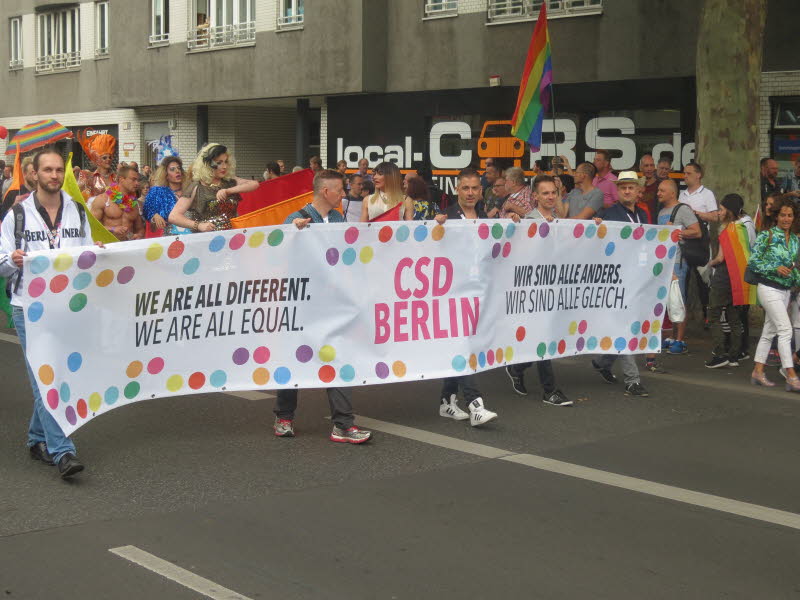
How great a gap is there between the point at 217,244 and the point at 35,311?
134cm

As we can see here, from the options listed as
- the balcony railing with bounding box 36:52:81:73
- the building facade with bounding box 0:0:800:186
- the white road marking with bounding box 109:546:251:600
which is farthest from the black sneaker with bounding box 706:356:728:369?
the balcony railing with bounding box 36:52:81:73

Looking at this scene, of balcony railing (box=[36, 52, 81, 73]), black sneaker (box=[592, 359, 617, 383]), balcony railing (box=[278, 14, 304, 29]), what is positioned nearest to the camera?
black sneaker (box=[592, 359, 617, 383])

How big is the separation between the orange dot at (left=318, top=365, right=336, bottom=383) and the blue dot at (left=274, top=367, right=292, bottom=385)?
216 millimetres

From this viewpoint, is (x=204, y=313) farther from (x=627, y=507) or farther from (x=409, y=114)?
(x=409, y=114)

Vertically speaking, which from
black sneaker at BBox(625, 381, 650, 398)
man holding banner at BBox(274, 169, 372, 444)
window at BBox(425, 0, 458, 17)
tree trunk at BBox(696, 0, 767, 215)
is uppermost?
window at BBox(425, 0, 458, 17)

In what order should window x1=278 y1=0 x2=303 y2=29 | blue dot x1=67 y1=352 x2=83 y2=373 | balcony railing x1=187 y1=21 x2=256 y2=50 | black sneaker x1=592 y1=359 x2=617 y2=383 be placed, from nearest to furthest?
blue dot x1=67 y1=352 x2=83 y2=373, black sneaker x1=592 y1=359 x2=617 y2=383, window x1=278 y1=0 x2=303 y2=29, balcony railing x1=187 y1=21 x2=256 y2=50

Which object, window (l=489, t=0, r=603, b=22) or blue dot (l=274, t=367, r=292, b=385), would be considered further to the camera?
window (l=489, t=0, r=603, b=22)

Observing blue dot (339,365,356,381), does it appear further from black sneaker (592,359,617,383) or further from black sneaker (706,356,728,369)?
black sneaker (706,356,728,369)

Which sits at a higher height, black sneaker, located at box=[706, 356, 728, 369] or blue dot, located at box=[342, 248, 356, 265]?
blue dot, located at box=[342, 248, 356, 265]

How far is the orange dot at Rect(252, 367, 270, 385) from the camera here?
7738 millimetres

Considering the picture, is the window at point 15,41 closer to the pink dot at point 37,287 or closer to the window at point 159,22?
the window at point 159,22

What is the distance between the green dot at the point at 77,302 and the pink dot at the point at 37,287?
7.9 inches

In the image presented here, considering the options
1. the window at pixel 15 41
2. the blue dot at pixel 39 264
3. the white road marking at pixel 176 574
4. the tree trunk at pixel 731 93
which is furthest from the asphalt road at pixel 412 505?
the window at pixel 15 41


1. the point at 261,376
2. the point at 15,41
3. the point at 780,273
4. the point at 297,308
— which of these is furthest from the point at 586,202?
the point at 15,41
